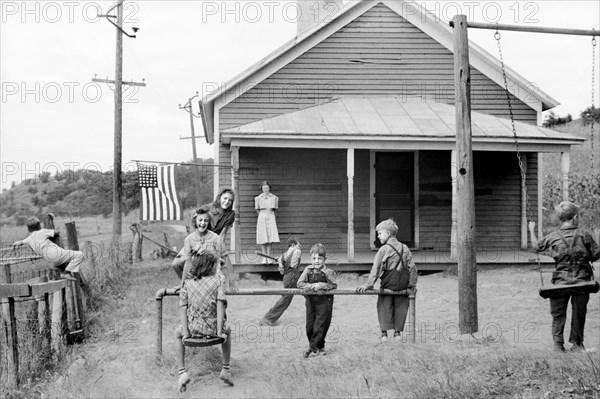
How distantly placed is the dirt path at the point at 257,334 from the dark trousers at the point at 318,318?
0.82 feet

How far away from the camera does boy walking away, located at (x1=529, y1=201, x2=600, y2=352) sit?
25.5 feet

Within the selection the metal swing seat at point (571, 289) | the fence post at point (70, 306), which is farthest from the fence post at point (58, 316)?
the metal swing seat at point (571, 289)

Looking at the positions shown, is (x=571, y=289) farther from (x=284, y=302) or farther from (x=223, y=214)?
(x=223, y=214)

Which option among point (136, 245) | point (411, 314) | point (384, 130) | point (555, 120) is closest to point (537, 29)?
point (411, 314)

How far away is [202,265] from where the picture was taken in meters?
6.65

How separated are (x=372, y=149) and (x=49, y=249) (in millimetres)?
8935

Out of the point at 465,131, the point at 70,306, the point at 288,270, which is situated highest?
the point at 465,131

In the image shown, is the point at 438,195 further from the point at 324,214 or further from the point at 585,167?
the point at 585,167

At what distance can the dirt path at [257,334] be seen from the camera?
6.95 meters

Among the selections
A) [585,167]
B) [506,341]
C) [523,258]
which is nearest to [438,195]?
[523,258]

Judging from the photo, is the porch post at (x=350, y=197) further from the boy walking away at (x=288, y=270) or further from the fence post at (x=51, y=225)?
the fence post at (x=51, y=225)

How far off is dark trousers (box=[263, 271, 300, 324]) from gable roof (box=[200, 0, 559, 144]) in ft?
24.9

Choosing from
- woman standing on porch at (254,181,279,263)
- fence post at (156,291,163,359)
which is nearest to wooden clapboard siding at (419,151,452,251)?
woman standing on porch at (254,181,279,263)

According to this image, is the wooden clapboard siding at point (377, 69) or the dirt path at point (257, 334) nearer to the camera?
the dirt path at point (257, 334)
